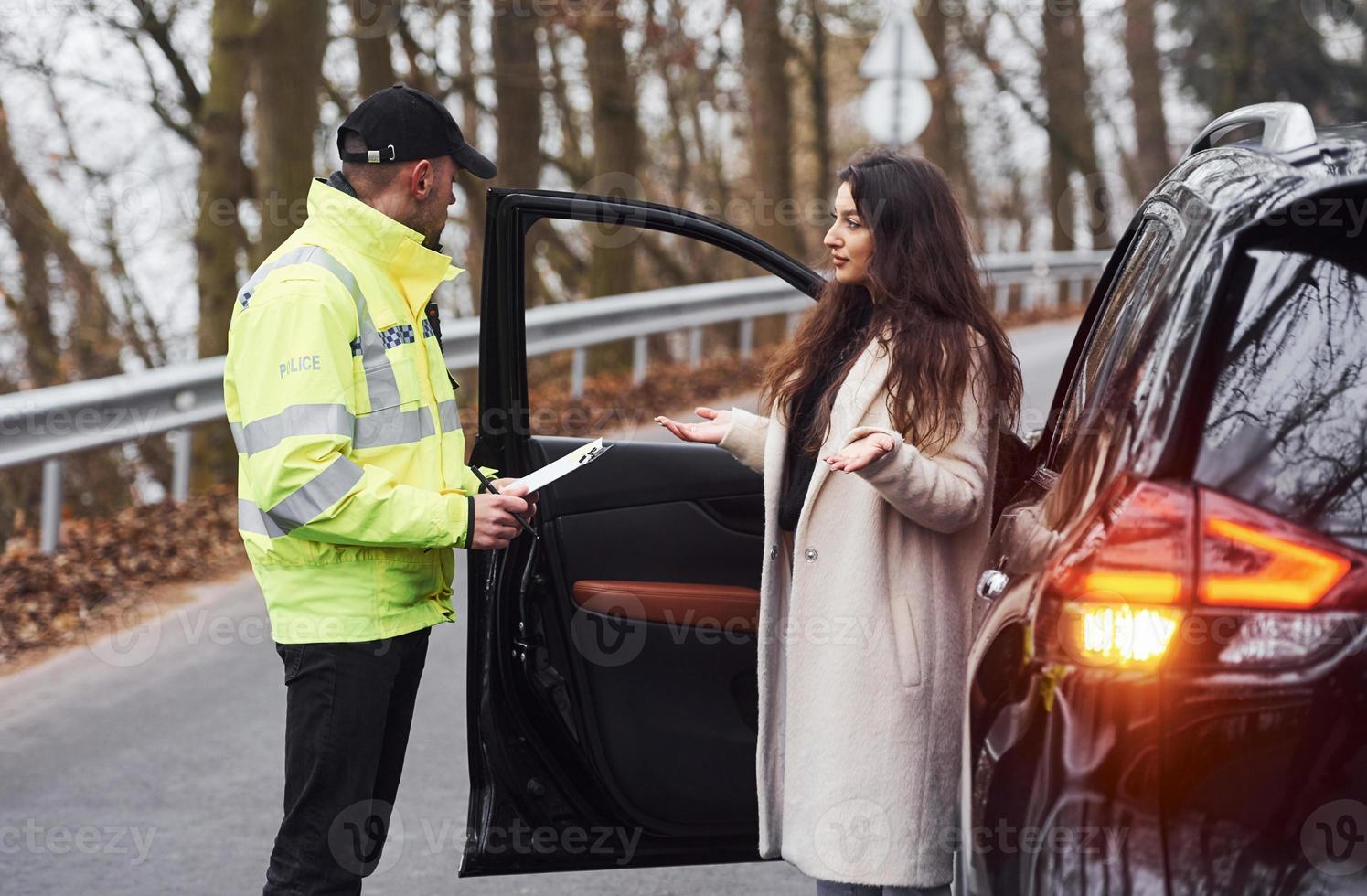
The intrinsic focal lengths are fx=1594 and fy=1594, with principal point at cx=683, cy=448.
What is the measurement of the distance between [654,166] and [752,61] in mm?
8888

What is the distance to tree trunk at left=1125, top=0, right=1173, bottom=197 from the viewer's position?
77.1ft

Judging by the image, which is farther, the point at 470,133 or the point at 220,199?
the point at 470,133

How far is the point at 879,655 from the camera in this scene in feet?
9.92

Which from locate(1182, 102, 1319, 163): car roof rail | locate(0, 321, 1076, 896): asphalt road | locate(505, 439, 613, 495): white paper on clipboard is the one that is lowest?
locate(0, 321, 1076, 896): asphalt road

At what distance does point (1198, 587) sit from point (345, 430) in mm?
1611

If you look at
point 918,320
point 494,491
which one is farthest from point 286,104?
point 918,320

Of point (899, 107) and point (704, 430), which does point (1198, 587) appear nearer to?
point (704, 430)

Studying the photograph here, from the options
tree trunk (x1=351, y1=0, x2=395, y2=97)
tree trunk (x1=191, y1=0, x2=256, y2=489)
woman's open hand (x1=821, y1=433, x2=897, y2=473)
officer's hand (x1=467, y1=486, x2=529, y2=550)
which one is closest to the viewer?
woman's open hand (x1=821, y1=433, x2=897, y2=473)

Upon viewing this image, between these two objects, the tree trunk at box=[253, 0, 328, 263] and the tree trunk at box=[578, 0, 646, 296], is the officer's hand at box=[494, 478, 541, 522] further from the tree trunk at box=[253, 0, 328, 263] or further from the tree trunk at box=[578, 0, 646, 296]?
the tree trunk at box=[578, 0, 646, 296]

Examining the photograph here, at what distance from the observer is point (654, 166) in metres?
25.6

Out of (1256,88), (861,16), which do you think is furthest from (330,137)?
(1256,88)

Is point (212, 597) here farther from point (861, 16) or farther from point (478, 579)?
point (861, 16)

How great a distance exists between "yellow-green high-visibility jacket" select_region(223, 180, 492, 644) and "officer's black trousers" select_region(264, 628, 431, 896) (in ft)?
0.17

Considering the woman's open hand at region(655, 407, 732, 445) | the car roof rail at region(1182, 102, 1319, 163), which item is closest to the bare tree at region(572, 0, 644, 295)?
the woman's open hand at region(655, 407, 732, 445)
